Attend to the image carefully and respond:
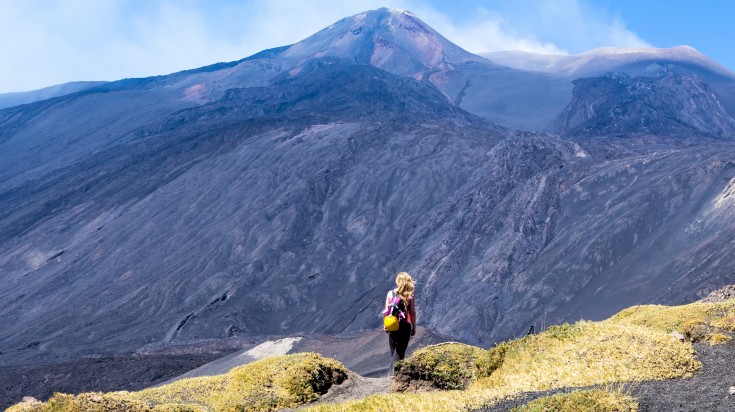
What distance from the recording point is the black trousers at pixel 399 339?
11500 millimetres

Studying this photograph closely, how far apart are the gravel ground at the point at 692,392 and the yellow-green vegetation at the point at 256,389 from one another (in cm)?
428

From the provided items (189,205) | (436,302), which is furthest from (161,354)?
(189,205)

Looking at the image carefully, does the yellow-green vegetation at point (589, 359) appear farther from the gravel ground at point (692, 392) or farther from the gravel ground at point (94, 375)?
the gravel ground at point (94, 375)

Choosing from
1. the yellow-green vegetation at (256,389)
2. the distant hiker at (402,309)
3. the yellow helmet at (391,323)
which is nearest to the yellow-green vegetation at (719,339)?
the distant hiker at (402,309)

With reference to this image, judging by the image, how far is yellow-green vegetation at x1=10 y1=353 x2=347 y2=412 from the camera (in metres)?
11.1

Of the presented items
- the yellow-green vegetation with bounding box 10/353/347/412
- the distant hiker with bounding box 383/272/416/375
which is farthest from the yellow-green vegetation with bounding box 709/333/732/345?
the yellow-green vegetation with bounding box 10/353/347/412

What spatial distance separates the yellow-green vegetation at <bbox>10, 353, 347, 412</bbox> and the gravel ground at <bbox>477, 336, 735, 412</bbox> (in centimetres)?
428

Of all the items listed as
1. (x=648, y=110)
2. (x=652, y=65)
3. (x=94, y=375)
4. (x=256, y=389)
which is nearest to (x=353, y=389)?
(x=256, y=389)

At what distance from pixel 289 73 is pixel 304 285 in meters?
106

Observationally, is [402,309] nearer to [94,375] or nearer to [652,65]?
[94,375]

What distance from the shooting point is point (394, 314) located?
11383mm

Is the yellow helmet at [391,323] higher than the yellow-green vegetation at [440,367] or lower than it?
higher

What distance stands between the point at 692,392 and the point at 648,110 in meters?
116

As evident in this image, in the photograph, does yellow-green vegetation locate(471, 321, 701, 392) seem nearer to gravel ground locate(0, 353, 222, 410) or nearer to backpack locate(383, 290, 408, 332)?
backpack locate(383, 290, 408, 332)
